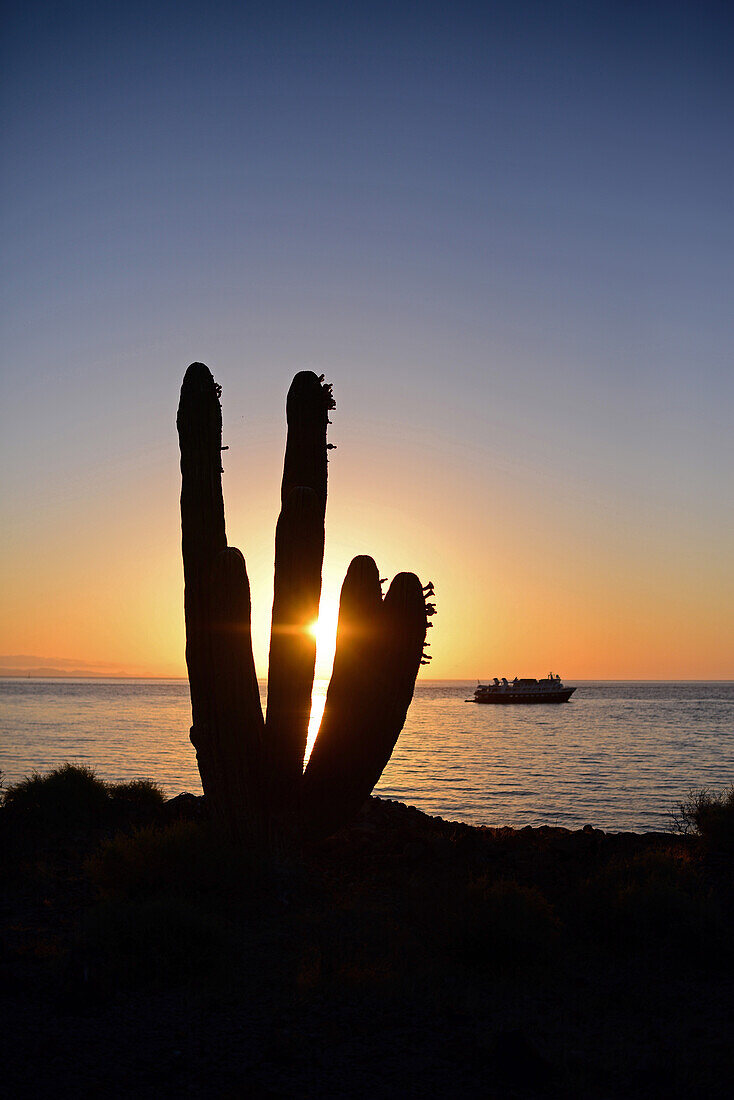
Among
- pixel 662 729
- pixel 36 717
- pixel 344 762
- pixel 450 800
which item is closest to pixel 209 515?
pixel 344 762

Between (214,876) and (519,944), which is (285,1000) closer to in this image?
(519,944)

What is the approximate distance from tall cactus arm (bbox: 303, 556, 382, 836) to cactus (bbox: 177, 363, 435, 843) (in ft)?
0.05

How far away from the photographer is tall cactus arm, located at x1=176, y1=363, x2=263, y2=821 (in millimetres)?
11664

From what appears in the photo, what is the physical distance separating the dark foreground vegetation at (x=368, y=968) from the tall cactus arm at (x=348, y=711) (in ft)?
3.31

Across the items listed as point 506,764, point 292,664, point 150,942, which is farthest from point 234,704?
point 506,764

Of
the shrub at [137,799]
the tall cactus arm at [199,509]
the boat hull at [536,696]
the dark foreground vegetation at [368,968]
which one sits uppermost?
the tall cactus arm at [199,509]

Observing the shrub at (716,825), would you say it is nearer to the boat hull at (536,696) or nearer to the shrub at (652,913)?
the shrub at (652,913)

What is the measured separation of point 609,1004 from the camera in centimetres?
758

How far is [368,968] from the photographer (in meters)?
8.11

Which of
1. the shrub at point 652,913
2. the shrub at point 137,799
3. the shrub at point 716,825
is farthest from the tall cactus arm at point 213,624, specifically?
the shrub at point 716,825

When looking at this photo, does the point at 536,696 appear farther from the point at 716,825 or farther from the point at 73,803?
the point at 73,803

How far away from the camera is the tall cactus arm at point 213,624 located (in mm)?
11664

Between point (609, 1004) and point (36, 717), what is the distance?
82.1 meters

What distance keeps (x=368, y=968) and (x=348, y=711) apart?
397 cm
